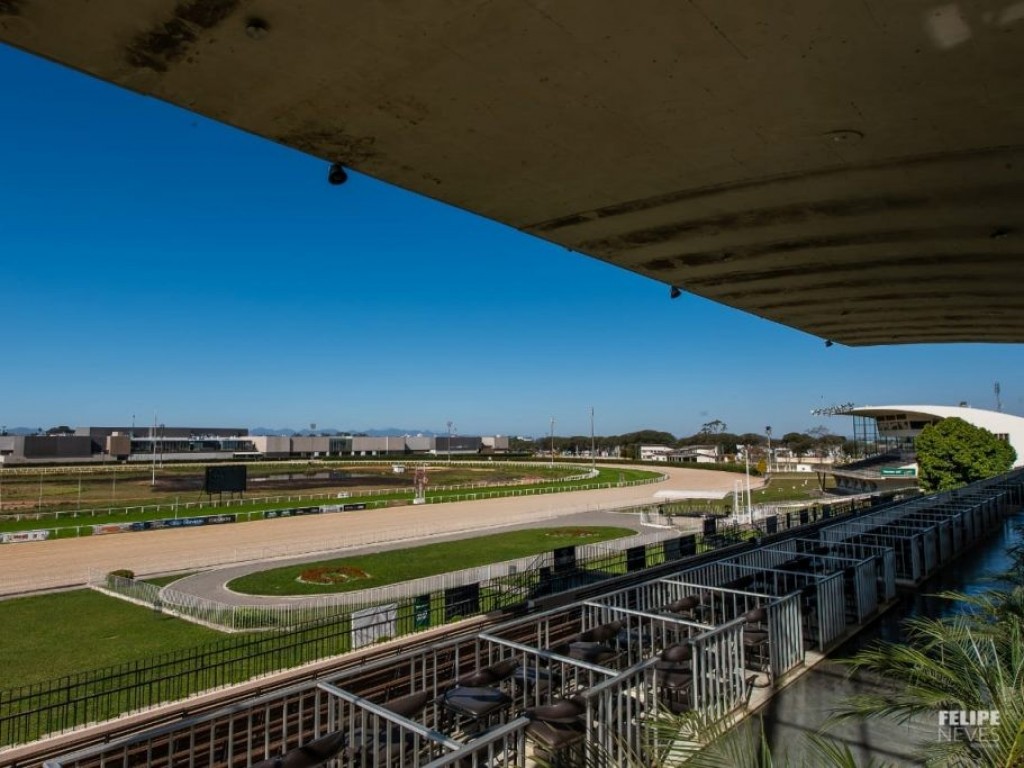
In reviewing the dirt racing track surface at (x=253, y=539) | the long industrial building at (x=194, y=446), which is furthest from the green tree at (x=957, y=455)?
the long industrial building at (x=194, y=446)

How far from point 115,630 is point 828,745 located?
22409 millimetres

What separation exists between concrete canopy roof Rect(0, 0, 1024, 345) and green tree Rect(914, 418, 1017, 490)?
49619 millimetres

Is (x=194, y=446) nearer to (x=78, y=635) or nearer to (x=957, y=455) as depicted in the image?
(x=78, y=635)

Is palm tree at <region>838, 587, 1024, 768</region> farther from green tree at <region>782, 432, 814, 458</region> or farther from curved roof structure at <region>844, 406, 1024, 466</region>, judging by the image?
green tree at <region>782, 432, 814, 458</region>

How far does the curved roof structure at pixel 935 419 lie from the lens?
77.7 meters

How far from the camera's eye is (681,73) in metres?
4.45

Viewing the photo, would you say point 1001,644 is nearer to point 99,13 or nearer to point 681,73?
point 681,73

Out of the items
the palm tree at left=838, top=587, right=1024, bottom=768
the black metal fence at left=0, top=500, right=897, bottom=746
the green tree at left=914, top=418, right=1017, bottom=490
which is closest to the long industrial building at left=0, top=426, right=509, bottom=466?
the black metal fence at left=0, top=500, right=897, bottom=746

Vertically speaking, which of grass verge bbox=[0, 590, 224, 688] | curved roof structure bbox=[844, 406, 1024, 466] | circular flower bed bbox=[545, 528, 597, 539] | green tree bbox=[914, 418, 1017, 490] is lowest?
circular flower bed bbox=[545, 528, 597, 539]

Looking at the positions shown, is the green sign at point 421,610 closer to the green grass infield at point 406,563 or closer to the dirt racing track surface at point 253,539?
the green grass infield at point 406,563

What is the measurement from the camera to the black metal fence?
11.6 m

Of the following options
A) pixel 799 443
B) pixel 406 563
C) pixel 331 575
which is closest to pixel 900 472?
pixel 406 563

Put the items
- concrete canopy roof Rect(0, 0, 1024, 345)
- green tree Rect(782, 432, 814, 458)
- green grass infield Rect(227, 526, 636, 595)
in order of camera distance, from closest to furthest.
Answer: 1. concrete canopy roof Rect(0, 0, 1024, 345)
2. green grass infield Rect(227, 526, 636, 595)
3. green tree Rect(782, 432, 814, 458)

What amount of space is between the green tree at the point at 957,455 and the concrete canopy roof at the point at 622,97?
1953 inches
